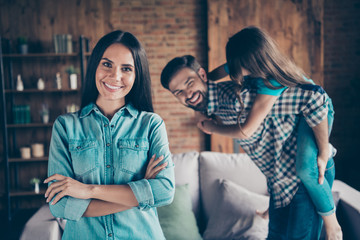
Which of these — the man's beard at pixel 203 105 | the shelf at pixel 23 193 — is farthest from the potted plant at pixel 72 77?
the man's beard at pixel 203 105

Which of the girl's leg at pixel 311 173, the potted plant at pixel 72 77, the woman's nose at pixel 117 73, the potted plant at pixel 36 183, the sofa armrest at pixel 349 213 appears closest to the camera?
the woman's nose at pixel 117 73

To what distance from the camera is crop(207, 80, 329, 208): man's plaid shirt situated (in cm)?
143

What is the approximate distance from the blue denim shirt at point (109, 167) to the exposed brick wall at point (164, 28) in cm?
315

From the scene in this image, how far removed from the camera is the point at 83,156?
Result: 1233 millimetres

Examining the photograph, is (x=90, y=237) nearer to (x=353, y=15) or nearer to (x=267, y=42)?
(x=267, y=42)

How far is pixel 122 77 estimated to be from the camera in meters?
1.30

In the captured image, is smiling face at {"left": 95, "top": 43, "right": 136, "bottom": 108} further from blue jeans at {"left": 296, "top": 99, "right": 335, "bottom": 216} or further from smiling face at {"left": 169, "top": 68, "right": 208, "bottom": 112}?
blue jeans at {"left": 296, "top": 99, "right": 335, "bottom": 216}

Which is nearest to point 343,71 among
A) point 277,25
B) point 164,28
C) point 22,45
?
point 277,25

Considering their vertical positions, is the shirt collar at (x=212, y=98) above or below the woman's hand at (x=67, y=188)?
above

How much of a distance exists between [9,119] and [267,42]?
423 centimetres

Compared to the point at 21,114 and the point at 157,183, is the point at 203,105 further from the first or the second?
the point at 21,114

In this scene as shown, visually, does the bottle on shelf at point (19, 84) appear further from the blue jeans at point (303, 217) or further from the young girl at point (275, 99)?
the blue jeans at point (303, 217)

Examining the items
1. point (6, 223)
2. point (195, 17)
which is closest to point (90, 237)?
point (6, 223)

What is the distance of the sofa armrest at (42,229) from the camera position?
73.1 inches
